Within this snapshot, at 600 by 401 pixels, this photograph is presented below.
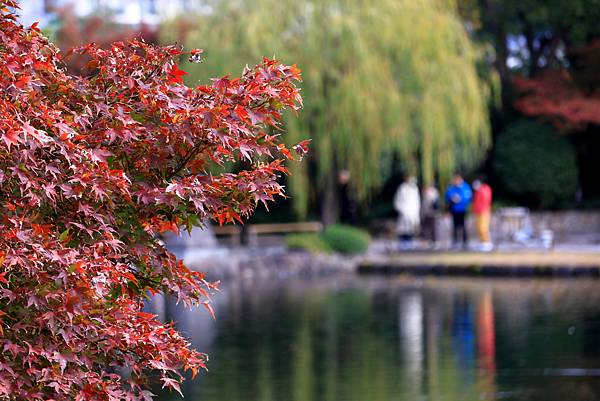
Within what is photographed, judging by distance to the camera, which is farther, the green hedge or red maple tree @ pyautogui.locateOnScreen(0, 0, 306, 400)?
the green hedge

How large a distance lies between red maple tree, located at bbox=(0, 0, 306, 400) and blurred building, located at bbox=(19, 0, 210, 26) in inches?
267

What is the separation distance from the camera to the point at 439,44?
3005cm

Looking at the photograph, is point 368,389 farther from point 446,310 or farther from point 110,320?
point 446,310

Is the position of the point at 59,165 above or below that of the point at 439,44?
below

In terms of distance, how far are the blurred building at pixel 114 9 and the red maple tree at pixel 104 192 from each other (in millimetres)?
6789

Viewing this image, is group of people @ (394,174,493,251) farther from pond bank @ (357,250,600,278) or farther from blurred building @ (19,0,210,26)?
blurred building @ (19,0,210,26)

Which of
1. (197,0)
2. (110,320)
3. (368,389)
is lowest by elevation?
(368,389)

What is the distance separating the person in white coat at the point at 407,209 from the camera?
96.2ft

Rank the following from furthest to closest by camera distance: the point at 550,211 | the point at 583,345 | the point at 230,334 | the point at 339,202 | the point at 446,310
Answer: the point at 550,211 < the point at 339,202 < the point at 446,310 < the point at 230,334 < the point at 583,345

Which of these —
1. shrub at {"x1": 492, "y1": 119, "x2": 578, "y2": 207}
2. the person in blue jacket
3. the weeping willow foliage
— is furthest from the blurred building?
shrub at {"x1": 492, "y1": 119, "x2": 578, "y2": 207}

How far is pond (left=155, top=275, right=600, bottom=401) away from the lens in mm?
11414

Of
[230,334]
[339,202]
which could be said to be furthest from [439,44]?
[230,334]

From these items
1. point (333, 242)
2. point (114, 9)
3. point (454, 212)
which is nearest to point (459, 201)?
point (454, 212)

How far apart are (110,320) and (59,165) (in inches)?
28.0
